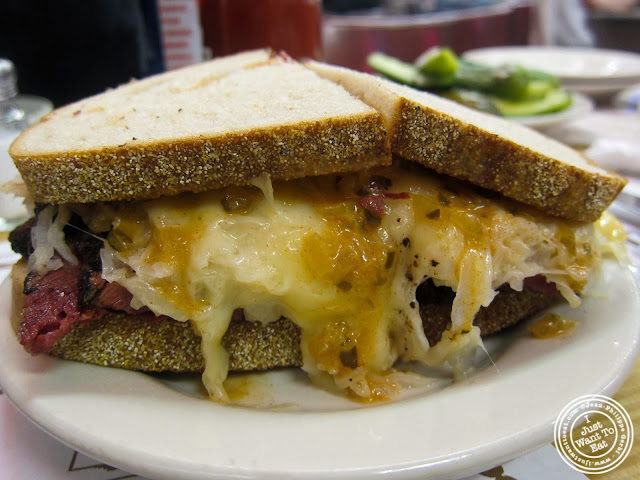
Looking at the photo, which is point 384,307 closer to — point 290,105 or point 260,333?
point 260,333

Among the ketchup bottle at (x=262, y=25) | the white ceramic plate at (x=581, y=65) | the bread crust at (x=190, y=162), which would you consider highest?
the bread crust at (x=190, y=162)

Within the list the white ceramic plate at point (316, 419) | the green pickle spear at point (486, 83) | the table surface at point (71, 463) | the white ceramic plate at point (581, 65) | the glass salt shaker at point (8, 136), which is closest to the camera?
the white ceramic plate at point (316, 419)

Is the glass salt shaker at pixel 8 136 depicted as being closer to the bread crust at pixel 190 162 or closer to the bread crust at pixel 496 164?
the bread crust at pixel 190 162

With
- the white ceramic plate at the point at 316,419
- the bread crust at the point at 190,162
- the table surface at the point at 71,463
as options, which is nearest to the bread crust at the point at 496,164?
the bread crust at the point at 190,162

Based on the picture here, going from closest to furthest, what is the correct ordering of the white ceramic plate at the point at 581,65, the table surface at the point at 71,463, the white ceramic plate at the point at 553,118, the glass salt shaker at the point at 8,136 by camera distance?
the table surface at the point at 71,463
the glass salt shaker at the point at 8,136
the white ceramic plate at the point at 553,118
the white ceramic plate at the point at 581,65

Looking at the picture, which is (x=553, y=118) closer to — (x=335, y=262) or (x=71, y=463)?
(x=335, y=262)

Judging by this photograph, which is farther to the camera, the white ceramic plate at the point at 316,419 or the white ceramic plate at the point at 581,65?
the white ceramic plate at the point at 581,65

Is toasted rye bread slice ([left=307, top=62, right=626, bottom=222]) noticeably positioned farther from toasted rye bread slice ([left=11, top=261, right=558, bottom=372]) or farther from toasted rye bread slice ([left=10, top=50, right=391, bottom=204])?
toasted rye bread slice ([left=11, top=261, right=558, bottom=372])
